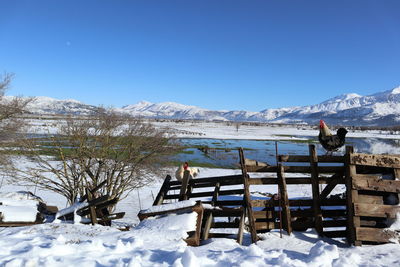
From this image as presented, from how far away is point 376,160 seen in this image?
6.86 meters

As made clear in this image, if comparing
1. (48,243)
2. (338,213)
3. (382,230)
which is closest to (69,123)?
(48,243)

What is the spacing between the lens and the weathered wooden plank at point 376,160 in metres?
6.74

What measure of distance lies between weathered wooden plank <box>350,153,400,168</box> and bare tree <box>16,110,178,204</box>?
1206 centimetres

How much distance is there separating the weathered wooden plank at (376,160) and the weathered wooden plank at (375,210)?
97cm

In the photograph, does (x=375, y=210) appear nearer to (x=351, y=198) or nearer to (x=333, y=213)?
(x=351, y=198)

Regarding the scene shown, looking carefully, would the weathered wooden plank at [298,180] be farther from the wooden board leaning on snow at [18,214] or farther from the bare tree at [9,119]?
the bare tree at [9,119]

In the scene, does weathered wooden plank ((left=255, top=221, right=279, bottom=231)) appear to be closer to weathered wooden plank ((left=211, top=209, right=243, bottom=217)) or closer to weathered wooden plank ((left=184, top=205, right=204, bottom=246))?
weathered wooden plank ((left=211, top=209, right=243, bottom=217))

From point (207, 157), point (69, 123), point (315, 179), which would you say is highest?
point (69, 123)

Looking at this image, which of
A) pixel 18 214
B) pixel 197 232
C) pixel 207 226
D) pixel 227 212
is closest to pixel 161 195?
pixel 207 226

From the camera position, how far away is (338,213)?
7.68 m

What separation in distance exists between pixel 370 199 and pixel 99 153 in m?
13.1

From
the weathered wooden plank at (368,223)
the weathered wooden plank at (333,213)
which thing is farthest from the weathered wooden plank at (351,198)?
the weathered wooden plank at (333,213)

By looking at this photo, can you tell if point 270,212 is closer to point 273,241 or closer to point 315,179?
point 273,241

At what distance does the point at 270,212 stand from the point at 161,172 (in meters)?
12.0
